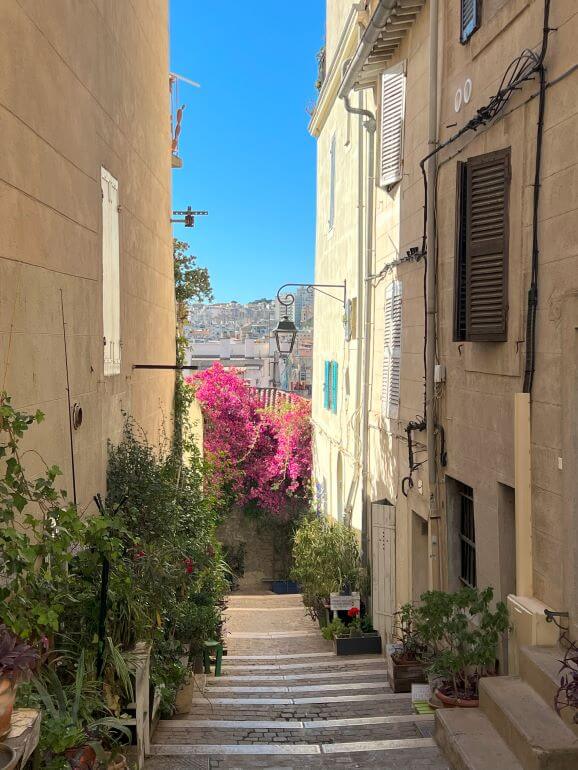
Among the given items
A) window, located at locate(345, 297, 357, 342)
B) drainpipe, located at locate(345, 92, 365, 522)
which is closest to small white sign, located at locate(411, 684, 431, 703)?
drainpipe, located at locate(345, 92, 365, 522)

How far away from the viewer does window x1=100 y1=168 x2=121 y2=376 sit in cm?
898

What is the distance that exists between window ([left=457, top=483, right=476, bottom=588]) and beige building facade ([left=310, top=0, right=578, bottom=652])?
0.08ft

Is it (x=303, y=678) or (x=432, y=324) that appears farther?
(x=303, y=678)

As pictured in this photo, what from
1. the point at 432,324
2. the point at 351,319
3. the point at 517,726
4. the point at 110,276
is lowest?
the point at 517,726

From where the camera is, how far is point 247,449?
802 inches

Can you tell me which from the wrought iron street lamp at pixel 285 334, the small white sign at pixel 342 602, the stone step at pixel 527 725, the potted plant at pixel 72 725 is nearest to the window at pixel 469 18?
the stone step at pixel 527 725

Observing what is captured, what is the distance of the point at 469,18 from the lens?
319 inches

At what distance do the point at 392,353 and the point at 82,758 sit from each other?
736 cm

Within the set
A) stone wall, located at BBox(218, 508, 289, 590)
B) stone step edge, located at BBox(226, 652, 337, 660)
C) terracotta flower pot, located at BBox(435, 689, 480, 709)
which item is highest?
terracotta flower pot, located at BBox(435, 689, 480, 709)

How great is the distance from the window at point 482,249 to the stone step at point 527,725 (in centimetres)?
269

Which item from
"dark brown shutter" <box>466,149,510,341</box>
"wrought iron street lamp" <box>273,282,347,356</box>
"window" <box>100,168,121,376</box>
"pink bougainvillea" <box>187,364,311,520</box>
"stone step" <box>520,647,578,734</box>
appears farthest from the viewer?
"pink bougainvillea" <box>187,364,311,520</box>

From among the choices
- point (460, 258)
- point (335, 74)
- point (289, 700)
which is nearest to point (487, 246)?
point (460, 258)

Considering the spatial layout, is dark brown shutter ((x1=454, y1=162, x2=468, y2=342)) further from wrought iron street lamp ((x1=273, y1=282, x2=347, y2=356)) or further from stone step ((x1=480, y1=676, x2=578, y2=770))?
wrought iron street lamp ((x1=273, y1=282, x2=347, y2=356))

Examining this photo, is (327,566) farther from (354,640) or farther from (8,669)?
(8,669)
